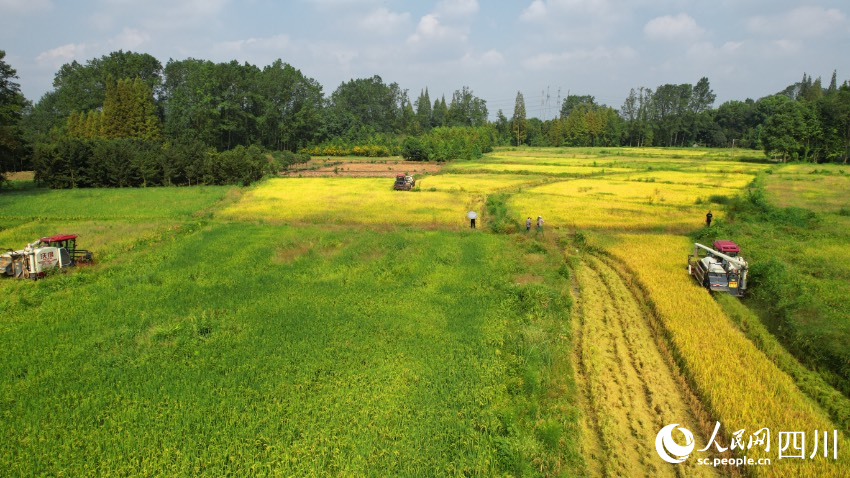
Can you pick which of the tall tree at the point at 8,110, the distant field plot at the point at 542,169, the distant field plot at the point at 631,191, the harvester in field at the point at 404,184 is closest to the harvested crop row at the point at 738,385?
the distant field plot at the point at 631,191

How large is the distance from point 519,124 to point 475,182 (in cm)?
8671

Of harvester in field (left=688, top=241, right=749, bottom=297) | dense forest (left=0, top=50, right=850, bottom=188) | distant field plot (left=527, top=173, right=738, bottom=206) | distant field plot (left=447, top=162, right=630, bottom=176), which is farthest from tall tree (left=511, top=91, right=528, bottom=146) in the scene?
harvester in field (left=688, top=241, right=749, bottom=297)

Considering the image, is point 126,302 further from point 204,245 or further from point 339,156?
point 339,156

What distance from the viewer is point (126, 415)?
905 centimetres

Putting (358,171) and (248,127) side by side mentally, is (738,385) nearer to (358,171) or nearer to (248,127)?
(358,171)

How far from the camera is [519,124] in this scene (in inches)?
5069

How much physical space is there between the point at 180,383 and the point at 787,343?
16.0 meters

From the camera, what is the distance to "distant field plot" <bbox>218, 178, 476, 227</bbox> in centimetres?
3078

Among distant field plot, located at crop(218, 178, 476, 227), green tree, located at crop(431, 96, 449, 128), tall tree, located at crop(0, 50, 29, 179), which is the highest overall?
green tree, located at crop(431, 96, 449, 128)

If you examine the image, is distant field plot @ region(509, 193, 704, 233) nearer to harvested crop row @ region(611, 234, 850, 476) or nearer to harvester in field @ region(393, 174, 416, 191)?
harvester in field @ region(393, 174, 416, 191)

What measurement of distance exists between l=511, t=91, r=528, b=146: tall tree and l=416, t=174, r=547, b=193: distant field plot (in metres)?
78.7

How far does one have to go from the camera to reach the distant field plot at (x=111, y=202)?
3198 cm

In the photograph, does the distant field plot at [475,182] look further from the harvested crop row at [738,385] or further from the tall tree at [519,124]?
the tall tree at [519,124]

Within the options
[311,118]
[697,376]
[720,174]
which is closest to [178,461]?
[697,376]
